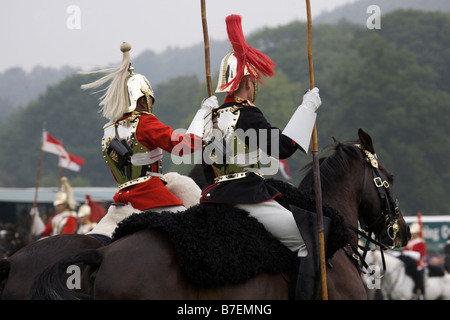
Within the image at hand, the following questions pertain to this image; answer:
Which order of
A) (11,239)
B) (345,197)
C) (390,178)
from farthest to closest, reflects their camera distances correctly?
(11,239) → (390,178) → (345,197)

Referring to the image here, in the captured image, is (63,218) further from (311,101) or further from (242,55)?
(311,101)

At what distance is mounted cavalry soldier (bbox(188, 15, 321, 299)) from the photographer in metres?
5.50

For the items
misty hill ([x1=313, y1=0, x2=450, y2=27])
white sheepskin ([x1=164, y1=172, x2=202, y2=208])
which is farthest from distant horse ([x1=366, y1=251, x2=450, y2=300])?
misty hill ([x1=313, y1=0, x2=450, y2=27])

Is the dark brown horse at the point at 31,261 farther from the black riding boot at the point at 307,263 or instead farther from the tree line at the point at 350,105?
the tree line at the point at 350,105

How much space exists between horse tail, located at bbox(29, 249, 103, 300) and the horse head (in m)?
2.59

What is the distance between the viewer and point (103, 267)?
512 cm

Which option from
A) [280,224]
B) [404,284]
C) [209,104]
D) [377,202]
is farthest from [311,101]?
[404,284]

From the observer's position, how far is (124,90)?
6715 millimetres

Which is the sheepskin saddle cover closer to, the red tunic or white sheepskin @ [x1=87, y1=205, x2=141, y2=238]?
the red tunic

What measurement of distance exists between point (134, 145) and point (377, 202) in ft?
7.38

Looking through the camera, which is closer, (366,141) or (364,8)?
(366,141)

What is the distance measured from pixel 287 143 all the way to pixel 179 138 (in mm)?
1028

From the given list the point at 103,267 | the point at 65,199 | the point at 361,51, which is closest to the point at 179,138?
the point at 103,267
